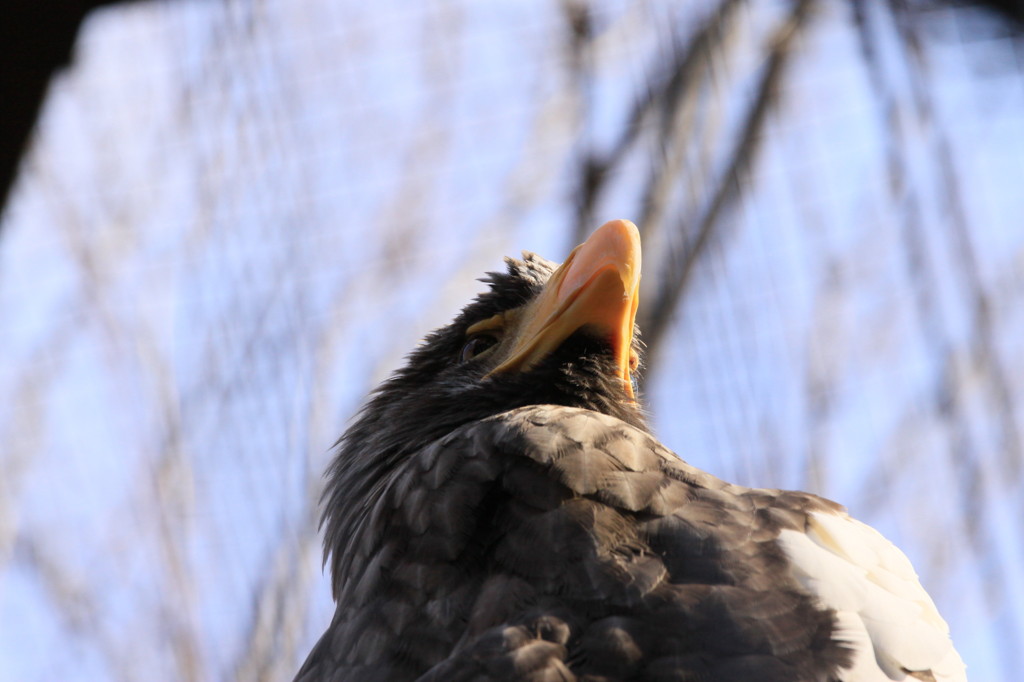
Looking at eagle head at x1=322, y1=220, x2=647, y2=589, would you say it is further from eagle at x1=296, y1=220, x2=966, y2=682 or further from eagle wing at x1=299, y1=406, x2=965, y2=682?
eagle wing at x1=299, y1=406, x2=965, y2=682

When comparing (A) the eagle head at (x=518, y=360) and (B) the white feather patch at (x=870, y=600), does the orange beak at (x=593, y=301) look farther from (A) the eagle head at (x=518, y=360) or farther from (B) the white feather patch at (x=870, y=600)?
(B) the white feather patch at (x=870, y=600)

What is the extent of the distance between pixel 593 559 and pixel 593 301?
53 centimetres

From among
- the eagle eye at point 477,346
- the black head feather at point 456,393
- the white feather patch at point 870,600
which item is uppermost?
the eagle eye at point 477,346

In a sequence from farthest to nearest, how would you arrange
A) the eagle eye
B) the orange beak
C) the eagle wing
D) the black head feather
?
the eagle eye → the black head feather → the orange beak → the eagle wing

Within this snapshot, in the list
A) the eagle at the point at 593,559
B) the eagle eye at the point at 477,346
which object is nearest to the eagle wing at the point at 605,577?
the eagle at the point at 593,559

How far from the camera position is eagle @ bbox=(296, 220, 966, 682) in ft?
4.40

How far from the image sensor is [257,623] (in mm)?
3783

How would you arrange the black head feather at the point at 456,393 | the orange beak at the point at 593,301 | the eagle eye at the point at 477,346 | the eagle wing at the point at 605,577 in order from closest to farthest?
the eagle wing at the point at 605,577 < the orange beak at the point at 593,301 < the black head feather at the point at 456,393 < the eagle eye at the point at 477,346

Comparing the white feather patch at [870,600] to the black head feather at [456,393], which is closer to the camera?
the white feather patch at [870,600]

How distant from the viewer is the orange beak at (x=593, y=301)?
1.75m

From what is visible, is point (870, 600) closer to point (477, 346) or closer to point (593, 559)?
point (593, 559)

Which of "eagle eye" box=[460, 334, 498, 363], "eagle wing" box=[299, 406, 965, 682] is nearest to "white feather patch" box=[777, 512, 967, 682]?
"eagle wing" box=[299, 406, 965, 682]

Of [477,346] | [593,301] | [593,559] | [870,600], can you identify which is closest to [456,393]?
[477,346]

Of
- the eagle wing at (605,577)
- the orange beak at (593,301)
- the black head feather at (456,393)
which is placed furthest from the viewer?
the black head feather at (456,393)
